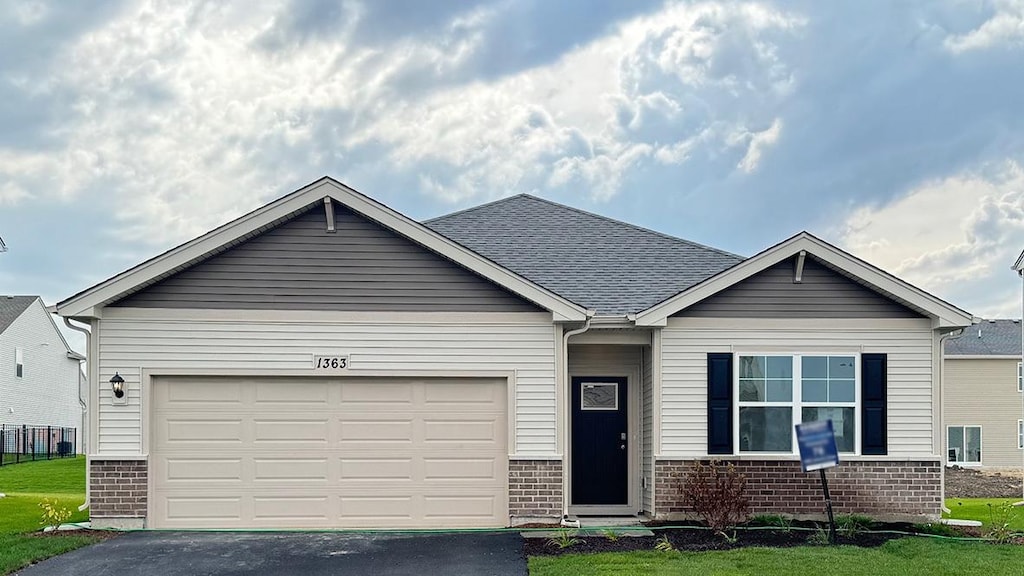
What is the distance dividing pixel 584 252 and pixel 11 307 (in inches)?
1112

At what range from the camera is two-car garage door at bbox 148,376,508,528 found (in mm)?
12883

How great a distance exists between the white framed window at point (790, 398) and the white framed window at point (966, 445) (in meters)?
26.8

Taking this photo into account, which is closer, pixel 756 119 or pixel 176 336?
pixel 176 336

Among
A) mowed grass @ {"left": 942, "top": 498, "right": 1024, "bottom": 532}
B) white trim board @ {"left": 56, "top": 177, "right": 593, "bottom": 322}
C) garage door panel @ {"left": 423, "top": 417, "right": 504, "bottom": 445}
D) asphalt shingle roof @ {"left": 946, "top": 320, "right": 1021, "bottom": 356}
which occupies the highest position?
white trim board @ {"left": 56, "top": 177, "right": 593, "bottom": 322}

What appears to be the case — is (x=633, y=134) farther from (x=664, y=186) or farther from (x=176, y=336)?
(x=176, y=336)

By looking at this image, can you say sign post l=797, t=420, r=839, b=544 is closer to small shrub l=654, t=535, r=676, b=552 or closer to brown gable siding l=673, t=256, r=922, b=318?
small shrub l=654, t=535, r=676, b=552

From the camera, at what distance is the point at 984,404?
37.1m

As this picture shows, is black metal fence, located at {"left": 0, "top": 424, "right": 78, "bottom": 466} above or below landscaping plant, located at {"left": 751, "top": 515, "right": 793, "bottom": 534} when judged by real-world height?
below

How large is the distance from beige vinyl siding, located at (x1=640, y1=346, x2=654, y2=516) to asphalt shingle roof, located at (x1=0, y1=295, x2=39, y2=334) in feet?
92.1

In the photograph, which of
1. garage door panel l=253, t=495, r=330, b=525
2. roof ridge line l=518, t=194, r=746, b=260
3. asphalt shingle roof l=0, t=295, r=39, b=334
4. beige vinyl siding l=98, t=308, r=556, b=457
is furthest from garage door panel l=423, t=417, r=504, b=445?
asphalt shingle roof l=0, t=295, r=39, b=334

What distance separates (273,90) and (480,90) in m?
3.32

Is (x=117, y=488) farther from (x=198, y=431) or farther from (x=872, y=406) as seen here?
(x=872, y=406)

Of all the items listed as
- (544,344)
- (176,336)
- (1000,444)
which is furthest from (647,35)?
(1000,444)

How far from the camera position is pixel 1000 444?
3734 cm
